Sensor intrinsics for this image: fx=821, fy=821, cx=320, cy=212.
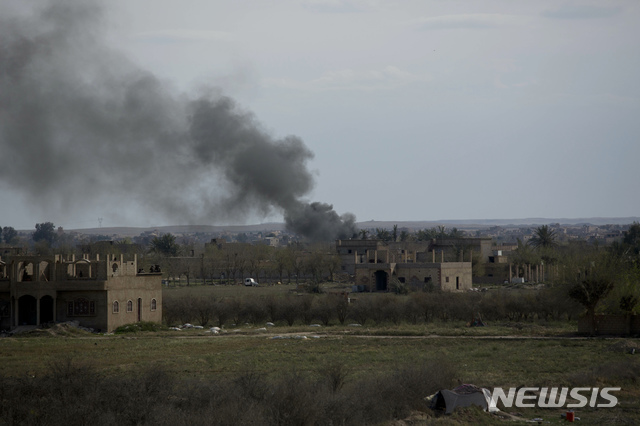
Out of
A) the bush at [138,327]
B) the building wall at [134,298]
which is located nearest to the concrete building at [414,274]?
the building wall at [134,298]

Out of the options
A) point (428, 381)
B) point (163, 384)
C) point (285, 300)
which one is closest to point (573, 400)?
point (428, 381)

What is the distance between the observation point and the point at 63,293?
4188 cm

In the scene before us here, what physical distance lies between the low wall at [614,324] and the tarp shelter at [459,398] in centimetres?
1878

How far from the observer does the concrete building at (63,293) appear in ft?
136

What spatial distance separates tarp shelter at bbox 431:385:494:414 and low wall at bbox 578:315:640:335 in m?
18.8

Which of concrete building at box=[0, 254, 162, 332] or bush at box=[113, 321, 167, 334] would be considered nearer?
concrete building at box=[0, 254, 162, 332]

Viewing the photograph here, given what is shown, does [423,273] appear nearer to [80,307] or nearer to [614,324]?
[614,324]

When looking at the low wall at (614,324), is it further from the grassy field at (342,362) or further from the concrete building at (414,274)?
the concrete building at (414,274)

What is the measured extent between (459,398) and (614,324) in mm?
19891

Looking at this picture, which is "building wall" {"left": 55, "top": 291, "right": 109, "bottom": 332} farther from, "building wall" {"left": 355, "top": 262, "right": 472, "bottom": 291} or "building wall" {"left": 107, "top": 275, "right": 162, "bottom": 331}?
"building wall" {"left": 355, "top": 262, "right": 472, "bottom": 291}

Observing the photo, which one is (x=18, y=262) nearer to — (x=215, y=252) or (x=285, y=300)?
(x=285, y=300)

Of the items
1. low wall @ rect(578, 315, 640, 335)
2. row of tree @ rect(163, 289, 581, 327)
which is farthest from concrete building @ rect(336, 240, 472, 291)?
low wall @ rect(578, 315, 640, 335)

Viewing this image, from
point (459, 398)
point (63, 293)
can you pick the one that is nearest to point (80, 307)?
point (63, 293)

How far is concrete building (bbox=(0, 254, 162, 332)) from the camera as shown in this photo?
41.4 meters
